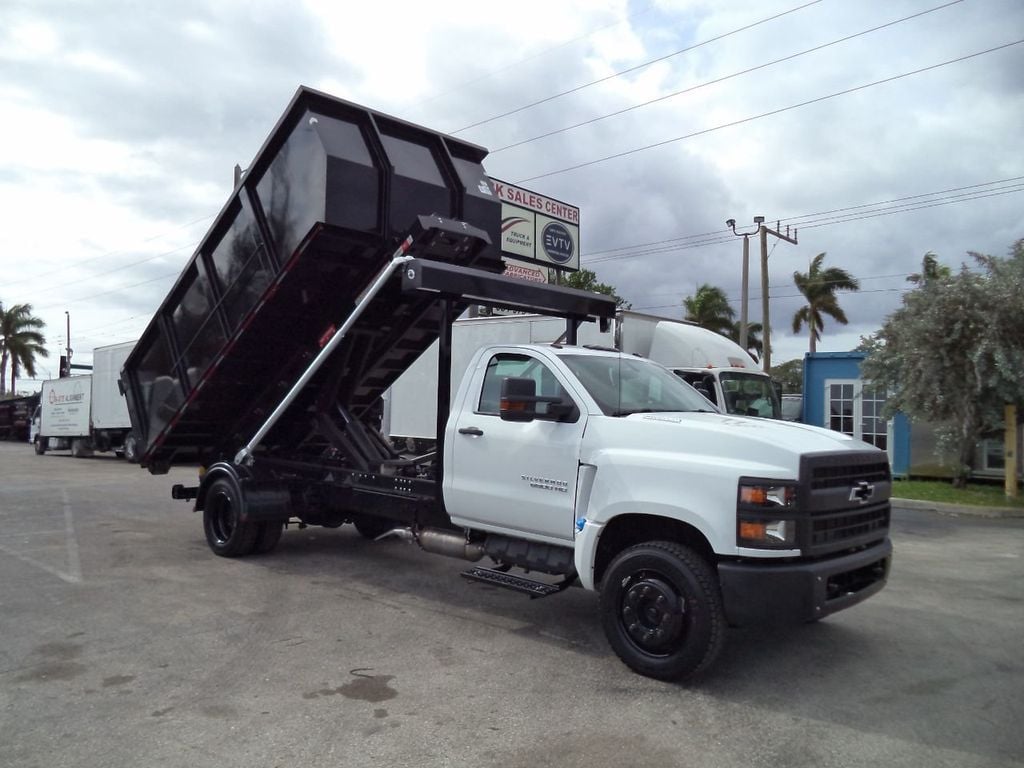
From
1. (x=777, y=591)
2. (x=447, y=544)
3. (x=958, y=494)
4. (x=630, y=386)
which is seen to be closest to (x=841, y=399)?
(x=958, y=494)

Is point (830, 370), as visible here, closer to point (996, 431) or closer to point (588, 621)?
point (996, 431)

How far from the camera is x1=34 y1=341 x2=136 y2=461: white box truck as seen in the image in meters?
26.4

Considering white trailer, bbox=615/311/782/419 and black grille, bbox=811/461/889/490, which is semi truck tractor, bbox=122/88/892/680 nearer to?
black grille, bbox=811/461/889/490

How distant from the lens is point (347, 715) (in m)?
4.41

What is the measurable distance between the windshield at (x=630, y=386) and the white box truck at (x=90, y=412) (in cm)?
2177

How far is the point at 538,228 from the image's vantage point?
2570 centimetres

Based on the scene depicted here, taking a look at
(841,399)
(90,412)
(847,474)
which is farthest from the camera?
(90,412)

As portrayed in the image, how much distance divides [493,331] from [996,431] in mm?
9753

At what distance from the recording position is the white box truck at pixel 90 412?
26.4m

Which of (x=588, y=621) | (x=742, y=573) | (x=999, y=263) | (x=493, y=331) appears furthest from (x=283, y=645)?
(x=999, y=263)

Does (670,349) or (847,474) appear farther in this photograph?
(670,349)

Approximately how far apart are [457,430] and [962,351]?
37.0ft

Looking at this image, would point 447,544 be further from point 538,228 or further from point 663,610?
point 538,228

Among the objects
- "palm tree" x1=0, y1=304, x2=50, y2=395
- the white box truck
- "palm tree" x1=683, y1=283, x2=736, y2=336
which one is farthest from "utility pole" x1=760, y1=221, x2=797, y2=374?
"palm tree" x1=0, y1=304, x2=50, y2=395
